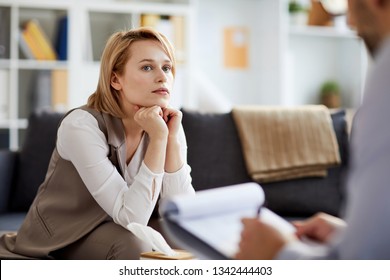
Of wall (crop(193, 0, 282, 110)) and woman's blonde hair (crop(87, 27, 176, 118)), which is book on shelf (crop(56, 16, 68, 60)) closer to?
wall (crop(193, 0, 282, 110))

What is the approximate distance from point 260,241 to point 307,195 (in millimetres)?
1294

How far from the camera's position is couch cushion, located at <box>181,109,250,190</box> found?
189 cm

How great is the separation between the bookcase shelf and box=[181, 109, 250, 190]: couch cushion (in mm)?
1342

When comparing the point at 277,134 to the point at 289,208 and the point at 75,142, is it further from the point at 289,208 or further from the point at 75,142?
the point at 75,142

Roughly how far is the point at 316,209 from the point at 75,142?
0.94m

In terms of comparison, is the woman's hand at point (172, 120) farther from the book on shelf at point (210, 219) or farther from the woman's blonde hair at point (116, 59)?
the book on shelf at point (210, 219)

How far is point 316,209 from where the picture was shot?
1968 millimetres

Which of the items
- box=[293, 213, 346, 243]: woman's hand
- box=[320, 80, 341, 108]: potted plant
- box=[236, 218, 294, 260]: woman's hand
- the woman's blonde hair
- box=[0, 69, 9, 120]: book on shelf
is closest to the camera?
box=[236, 218, 294, 260]: woman's hand

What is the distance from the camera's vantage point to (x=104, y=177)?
1227 millimetres

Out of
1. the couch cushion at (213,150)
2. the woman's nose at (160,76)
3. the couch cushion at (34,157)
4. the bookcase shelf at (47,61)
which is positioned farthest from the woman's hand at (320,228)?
the bookcase shelf at (47,61)

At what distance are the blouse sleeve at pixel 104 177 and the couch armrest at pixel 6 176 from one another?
668mm

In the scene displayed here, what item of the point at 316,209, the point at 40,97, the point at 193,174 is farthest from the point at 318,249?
the point at 40,97

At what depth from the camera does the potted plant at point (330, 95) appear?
3816 millimetres

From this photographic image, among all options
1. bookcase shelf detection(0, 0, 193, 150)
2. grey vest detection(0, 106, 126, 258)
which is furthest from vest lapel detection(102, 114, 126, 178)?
bookcase shelf detection(0, 0, 193, 150)
